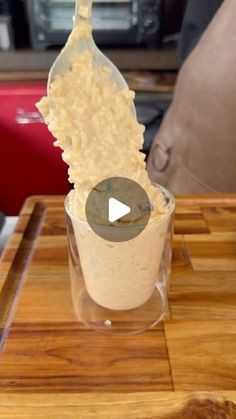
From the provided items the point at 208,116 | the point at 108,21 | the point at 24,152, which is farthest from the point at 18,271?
the point at 108,21

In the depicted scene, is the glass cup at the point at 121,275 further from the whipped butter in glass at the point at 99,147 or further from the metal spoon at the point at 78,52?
the metal spoon at the point at 78,52

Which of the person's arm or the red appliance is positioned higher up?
the person's arm

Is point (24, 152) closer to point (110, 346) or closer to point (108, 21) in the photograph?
point (108, 21)

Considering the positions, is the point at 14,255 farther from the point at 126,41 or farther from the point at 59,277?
the point at 126,41

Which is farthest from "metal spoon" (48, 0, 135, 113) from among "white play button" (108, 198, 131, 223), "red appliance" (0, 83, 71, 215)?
"red appliance" (0, 83, 71, 215)

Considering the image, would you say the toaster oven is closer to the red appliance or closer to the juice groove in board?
the red appliance
